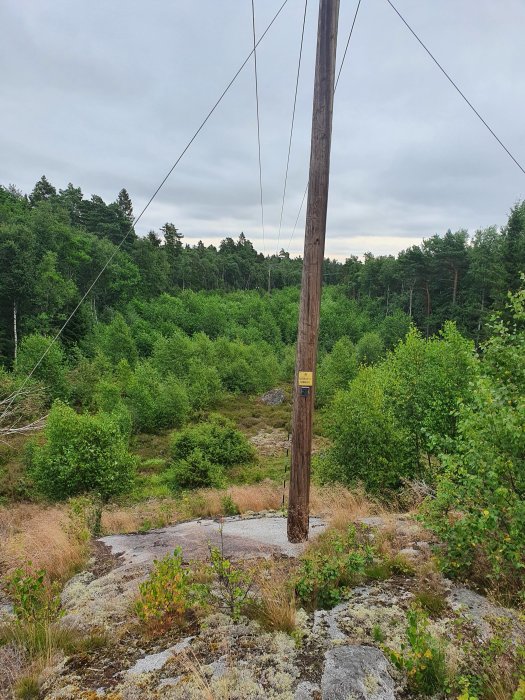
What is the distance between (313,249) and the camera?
17.3 ft

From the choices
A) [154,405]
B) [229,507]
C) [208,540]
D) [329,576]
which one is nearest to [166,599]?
[329,576]

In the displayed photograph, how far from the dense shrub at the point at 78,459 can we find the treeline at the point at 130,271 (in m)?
8.55

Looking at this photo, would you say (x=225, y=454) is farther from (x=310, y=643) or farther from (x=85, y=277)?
(x=85, y=277)

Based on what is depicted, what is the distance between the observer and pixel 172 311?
6962 cm

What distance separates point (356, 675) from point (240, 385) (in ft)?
148

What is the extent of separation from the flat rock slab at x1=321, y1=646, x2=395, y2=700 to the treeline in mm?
15465

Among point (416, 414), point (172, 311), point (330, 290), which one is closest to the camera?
point (416, 414)

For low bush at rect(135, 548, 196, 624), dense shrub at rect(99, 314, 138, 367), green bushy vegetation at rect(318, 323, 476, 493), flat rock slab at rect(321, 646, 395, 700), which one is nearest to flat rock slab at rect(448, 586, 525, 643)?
flat rock slab at rect(321, 646, 395, 700)

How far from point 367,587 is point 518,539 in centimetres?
170

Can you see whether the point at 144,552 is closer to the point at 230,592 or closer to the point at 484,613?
the point at 230,592

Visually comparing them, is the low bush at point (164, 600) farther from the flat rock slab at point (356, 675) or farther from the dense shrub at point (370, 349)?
the dense shrub at point (370, 349)

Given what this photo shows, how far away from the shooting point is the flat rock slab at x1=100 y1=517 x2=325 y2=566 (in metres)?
6.02

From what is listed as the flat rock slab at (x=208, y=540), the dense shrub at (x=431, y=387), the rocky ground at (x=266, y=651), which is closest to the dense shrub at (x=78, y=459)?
the flat rock slab at (x=208, y=540)

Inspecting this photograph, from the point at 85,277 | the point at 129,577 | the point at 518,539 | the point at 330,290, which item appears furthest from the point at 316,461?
the point at 330,290
